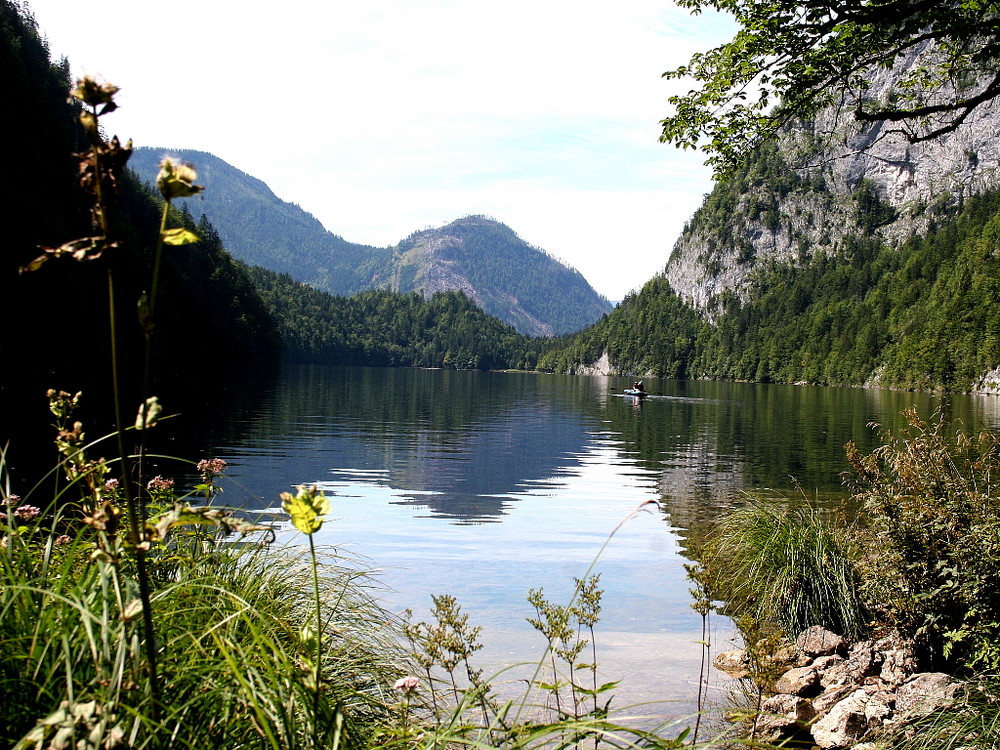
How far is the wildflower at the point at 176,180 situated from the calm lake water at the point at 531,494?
326 cm

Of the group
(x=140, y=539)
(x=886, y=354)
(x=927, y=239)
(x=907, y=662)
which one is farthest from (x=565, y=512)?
(x=927, y=239)

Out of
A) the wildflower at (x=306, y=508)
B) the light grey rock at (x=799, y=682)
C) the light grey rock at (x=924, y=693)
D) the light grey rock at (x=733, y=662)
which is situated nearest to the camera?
the wildflower at (x=306, y=508)

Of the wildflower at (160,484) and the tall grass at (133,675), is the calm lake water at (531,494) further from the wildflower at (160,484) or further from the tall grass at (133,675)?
the wildflower at (160,484)

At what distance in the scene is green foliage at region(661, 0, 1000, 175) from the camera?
8406 millimetres

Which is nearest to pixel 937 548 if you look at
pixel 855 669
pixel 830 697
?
pixel 855 669

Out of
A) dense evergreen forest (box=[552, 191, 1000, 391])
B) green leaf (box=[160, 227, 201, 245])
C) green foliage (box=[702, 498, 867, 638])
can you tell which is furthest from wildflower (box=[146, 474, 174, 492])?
dense evergreen forest (box=[552, 191, 1000, 391])

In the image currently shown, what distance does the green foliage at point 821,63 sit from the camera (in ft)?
27.6

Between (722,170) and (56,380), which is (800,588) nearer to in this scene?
(722,170)

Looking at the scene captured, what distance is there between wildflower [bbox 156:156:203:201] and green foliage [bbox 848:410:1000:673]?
690 centimetres

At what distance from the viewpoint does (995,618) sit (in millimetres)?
6812

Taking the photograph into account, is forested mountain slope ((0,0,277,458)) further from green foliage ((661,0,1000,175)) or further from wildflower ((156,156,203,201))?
green foliage ((661,0,1000,175))

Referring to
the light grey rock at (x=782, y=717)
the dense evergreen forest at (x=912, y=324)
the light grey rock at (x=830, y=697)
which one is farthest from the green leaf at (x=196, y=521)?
the dense evergreen forest at (x=912, y=324)

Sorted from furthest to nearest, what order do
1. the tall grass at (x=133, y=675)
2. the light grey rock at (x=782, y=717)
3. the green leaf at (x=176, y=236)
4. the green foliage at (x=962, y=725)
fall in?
the light grey rock at (x=782, y=717), the green foliage at (x=962, y=725), the tall grass at (x=133, y=675), the green leaf at (x=176, y=236)

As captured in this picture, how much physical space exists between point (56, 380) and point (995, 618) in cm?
3669
